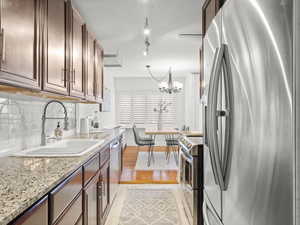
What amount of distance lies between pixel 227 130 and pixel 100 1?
6.88 feet

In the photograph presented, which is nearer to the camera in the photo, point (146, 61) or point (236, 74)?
point (236, 74)

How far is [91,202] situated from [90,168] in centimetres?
28

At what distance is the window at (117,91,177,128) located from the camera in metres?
7.50

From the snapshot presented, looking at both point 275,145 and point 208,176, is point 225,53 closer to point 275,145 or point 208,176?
point 275,145

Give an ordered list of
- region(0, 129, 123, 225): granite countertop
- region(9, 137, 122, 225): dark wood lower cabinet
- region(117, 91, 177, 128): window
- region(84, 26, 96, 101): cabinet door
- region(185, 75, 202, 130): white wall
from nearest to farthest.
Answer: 1. region(0, 129, 123, 225): granite countertop
2. region(9, 137, 122, 225): dark wood lower cabinet
3. region(84, 26, 96, 101): cabinet door
4. region(185, 75, 202, 130): white wall
5. region(117, 91, 177, 128): window

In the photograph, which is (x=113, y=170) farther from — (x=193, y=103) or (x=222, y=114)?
(x=193, y=103)

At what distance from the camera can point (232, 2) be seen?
91cm

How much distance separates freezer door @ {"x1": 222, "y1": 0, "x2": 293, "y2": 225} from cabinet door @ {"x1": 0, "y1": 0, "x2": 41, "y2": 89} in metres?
1.03

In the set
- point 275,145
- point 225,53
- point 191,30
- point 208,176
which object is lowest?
point 208,176

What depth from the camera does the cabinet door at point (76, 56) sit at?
6.81ft

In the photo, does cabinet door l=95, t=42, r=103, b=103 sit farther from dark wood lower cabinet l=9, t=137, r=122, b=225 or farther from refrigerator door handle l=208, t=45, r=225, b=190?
refrigerator door handle l=208, t=45, r=225, b=190

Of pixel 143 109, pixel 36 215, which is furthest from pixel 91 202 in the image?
pixel 143 109

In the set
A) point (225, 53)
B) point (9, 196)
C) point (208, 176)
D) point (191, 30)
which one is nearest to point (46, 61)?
point (9, 196)

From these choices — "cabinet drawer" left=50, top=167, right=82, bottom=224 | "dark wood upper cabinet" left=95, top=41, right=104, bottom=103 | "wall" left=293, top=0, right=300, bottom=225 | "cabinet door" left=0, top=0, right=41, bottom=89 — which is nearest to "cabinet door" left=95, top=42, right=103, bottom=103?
"dark wood upper cabinet" left=95, top=41, right=104, bottom=103
